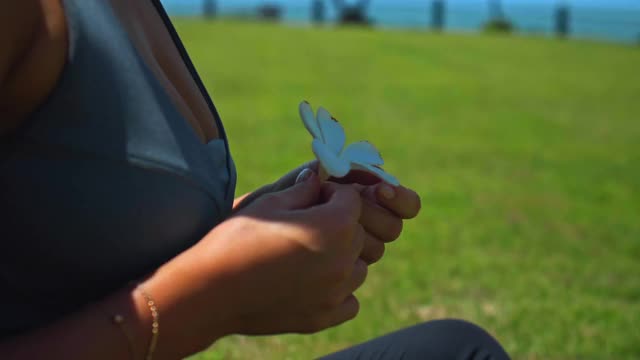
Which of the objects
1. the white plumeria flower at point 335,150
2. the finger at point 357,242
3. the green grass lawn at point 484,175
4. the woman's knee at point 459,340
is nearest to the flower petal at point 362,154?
the white plumeria flower at point 335,150

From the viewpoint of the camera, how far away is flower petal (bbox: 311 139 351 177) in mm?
1003

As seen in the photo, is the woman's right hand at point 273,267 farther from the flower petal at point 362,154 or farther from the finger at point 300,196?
the flower petal at point 362,154

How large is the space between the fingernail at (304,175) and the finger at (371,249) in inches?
3.6

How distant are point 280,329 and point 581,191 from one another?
18.8ft

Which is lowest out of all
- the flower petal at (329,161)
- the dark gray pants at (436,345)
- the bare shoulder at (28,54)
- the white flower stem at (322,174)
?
the dark gray pants at (436,345)

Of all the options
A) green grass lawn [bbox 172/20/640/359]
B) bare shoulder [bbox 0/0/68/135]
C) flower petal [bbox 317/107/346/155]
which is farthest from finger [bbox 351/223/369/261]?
green grass lawn [bbox 172/20/640/359]

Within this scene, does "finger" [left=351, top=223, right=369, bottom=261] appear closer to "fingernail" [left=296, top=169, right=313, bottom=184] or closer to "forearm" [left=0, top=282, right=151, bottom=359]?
"fingernail" [left=296, top=169, right=313, bottom=184]

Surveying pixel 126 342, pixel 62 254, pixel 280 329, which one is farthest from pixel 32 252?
pixel 280 329

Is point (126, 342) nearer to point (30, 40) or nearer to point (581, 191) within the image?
point (30, 40)

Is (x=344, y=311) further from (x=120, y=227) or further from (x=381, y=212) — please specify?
(x=120, y=227)

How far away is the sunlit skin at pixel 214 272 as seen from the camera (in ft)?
2.86

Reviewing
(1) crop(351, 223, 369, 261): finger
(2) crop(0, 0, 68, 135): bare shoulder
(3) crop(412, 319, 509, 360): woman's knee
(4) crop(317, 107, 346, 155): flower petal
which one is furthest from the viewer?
(3) crop(412, 319, 509, 360): woman's knee

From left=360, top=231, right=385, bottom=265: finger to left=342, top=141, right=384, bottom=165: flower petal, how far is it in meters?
0.09

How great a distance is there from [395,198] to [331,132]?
0.33 ft
